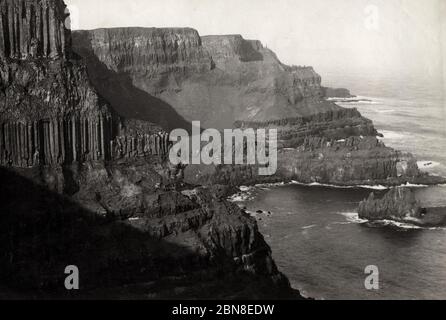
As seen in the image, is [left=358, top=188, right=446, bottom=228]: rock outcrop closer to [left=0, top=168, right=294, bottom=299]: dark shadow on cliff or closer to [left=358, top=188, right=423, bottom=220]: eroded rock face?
[left=358, top=188, right=423, bottom=220]: eroded rock face

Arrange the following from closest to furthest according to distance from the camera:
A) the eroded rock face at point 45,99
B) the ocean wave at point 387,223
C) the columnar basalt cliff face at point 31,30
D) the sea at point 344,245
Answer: the eroded rock face at point 45,99 < the columnar basalt cliff face at point 31,30 < the sea at point 344,245 < the ocean wave at point 387,223

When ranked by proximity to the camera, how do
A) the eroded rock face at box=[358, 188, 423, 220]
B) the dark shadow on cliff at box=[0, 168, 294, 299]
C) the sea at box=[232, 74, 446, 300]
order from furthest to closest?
1. the eroded rock face at box=[358, 188, 423, 220]
2. the sea at box=[232, 74, 446, 300]
3. the dark shadow on cliff at box=[0, 168, 294, 299]

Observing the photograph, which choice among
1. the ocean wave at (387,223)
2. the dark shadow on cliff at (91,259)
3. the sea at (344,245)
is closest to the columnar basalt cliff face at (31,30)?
the dark shadow on cliff at (91,259)

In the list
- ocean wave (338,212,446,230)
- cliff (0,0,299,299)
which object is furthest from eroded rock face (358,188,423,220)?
cliff (0,0,299,299)

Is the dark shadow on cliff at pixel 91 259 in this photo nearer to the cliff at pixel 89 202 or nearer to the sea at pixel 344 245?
the cliff at pixel 89 202

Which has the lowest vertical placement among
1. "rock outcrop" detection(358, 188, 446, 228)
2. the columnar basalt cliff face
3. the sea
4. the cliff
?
the sea
